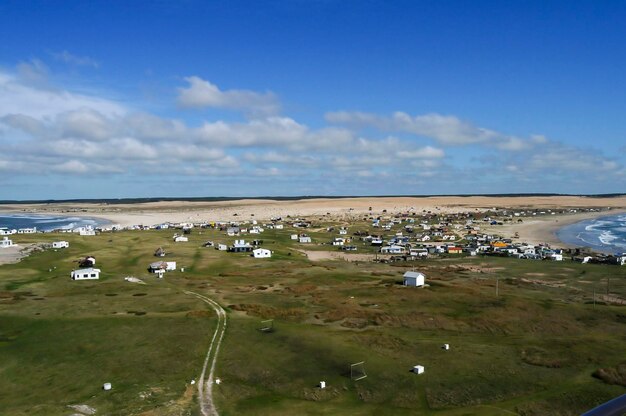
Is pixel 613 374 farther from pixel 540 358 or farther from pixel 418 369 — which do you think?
pixel 418 369

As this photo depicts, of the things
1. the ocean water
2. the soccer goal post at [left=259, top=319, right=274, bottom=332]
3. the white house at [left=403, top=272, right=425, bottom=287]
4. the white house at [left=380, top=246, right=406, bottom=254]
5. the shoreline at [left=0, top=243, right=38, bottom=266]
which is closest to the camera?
the soccer goal post at [left=259, top=319, right=274, bottom=332]

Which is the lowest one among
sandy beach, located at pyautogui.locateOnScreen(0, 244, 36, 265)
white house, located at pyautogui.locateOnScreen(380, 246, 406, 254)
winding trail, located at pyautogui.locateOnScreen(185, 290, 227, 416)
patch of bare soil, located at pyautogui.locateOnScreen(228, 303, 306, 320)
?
winding trail, located at pyautogui.locateOnScreen(185, 290, 227, 416)

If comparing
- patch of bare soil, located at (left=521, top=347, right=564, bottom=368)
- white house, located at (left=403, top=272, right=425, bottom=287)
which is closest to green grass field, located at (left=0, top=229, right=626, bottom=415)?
patch of bare soil, located at (left=521, top=347, right=564, bottom=368)

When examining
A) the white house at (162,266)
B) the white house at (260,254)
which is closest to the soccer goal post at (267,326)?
the white house at (162,266)

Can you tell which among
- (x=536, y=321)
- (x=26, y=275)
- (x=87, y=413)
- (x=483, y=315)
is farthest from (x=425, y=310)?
(x=26, y=275)

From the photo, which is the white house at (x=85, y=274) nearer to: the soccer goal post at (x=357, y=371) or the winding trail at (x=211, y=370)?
the winding trail at (x=211, y=370)

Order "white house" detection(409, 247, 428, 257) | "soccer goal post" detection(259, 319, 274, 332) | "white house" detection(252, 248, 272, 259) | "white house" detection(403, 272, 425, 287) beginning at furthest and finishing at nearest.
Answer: "white house" detection(409, 247, 428, 257)
"white house" detection(252, 248, 272, 259)
"white house" detection(403, 272, 425, 287)
"soccer goal post" detection(259, 319, 274, 332)

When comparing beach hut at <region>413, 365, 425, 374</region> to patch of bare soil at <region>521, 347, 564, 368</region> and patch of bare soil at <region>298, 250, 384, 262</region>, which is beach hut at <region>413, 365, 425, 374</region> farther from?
patch of bare soil at <region>298, 250, 384, 262</region>

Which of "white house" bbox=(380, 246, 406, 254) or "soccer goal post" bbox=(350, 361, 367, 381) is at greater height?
"white house" bbox=(380, 246, 406, 254)
